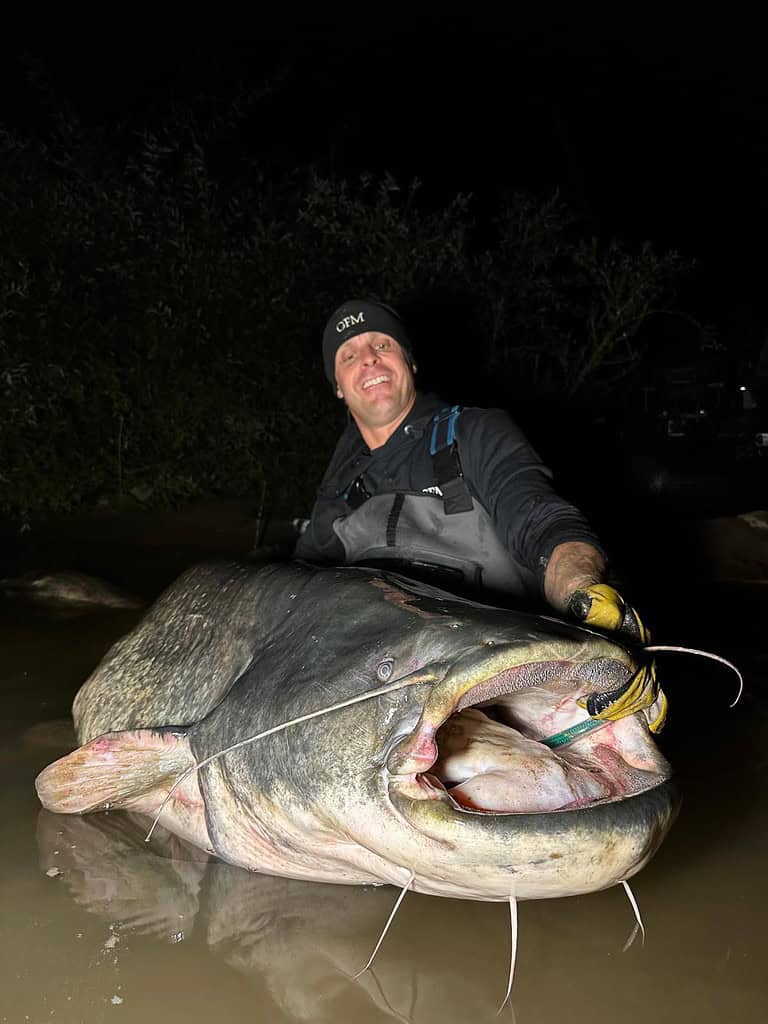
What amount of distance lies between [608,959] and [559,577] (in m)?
0.96

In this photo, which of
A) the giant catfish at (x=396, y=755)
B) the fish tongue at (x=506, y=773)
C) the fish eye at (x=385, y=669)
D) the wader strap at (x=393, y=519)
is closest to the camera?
the giant catfish at (x=396, y=755)

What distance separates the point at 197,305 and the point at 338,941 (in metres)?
7.19

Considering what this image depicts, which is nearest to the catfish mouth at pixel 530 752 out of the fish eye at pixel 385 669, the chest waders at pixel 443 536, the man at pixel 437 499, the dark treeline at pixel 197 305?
the fish eye at pixel 385 669

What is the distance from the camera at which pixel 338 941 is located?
7.55 ft

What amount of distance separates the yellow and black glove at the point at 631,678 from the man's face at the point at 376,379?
168 cm

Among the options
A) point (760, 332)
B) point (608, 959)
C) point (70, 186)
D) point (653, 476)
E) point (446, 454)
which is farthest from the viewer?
point (760, 332)

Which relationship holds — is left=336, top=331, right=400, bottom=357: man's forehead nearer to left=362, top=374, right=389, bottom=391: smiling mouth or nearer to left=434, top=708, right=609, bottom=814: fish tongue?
left=362, top=374, right=389, bottom=391: smiling mouth

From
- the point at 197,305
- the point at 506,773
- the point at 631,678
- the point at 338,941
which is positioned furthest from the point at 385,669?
the point at 197,305

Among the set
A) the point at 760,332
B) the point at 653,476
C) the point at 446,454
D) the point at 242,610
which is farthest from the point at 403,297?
the point at 760,332

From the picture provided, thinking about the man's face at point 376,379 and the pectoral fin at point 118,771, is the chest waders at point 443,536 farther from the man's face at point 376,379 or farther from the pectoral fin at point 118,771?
the pectoral fin at point 118,771

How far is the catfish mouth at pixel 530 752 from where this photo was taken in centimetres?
191

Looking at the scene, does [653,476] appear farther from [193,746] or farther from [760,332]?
[193,746]

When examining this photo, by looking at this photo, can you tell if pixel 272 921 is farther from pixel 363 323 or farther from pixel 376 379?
pixel 363 323

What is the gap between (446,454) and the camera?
3564 millimetres
